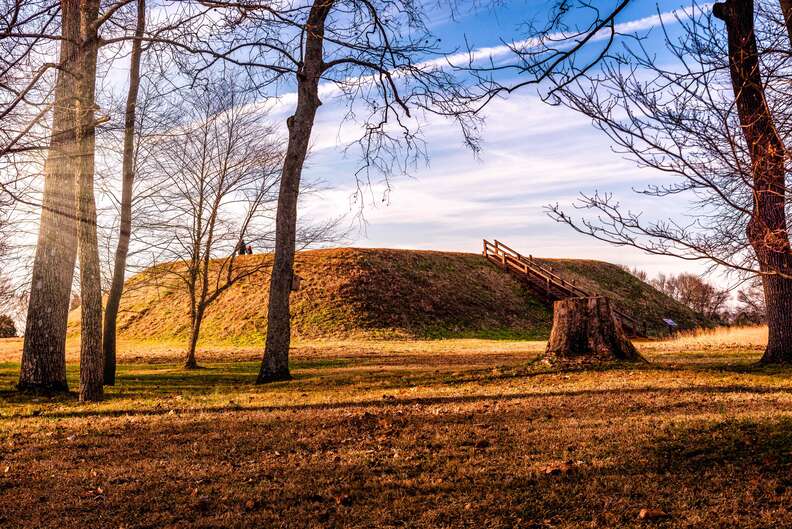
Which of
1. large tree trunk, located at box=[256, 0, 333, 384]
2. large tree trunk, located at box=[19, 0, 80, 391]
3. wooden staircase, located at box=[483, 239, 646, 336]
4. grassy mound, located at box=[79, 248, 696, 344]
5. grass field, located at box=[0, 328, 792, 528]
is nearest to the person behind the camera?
grass field, located at box=[0, 328, 792, 528]

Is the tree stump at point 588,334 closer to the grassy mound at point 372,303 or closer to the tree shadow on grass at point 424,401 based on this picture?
the tree shadow on grass at point 424,401

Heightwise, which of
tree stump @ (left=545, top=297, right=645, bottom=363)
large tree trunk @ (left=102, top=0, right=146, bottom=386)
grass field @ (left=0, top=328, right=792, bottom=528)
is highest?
large tree trunk @ (left=102, top=0, right=146, bottom=386)

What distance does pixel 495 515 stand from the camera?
4.39 meters

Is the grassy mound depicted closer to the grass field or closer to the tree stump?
the tree stump

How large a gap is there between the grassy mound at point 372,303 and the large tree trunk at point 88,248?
20.2m

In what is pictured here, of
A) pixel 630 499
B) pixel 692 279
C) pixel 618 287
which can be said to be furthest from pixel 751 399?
pixel 692 279

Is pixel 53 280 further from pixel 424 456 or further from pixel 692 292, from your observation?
pixel 692 292

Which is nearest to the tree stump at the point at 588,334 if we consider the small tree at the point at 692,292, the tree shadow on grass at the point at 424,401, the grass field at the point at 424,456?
the grass field at the point at 424,456

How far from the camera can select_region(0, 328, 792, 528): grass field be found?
4.54 m

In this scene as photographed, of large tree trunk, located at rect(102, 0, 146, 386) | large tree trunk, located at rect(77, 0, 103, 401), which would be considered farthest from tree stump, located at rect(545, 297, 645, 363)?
large tree trunk, located at rect(102, 0, 146, 386)

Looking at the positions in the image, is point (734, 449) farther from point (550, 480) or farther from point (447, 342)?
point (447, 342)

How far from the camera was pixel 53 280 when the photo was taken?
11914mm

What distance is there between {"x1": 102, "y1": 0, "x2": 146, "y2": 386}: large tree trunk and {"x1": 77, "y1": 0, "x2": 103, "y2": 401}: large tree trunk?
3.19 meters

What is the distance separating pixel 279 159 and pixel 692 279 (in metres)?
66.4
